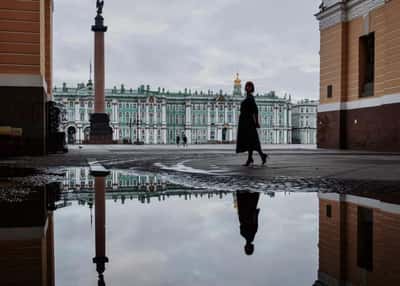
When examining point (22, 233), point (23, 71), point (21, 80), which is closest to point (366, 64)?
point (23, 71)

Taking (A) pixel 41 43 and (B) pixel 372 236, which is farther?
(A) pixel 41 43

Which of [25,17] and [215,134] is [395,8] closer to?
[25,17]

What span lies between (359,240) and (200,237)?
895mm

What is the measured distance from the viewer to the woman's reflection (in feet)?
8.56

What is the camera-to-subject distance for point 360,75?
2325 cm

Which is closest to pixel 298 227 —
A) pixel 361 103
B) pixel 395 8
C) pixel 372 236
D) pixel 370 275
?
pixel 372 236

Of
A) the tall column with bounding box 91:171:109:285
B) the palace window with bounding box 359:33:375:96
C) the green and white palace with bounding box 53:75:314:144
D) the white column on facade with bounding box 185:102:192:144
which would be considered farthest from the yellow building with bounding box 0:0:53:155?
the white column on facade with bounding box 185:102:192:144

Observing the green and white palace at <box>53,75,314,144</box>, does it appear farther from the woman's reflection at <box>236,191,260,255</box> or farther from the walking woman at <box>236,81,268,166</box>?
the woman's reflection at <box>236,191,260,255</box>

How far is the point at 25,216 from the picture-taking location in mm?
3299

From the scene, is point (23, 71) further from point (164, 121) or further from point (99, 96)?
point (164, 121)

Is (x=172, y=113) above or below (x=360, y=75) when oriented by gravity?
above

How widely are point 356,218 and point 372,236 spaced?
577 millimetres

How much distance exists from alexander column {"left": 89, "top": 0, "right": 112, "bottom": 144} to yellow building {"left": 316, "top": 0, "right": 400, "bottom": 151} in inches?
790

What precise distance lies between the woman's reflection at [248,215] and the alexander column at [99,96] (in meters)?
35.9
